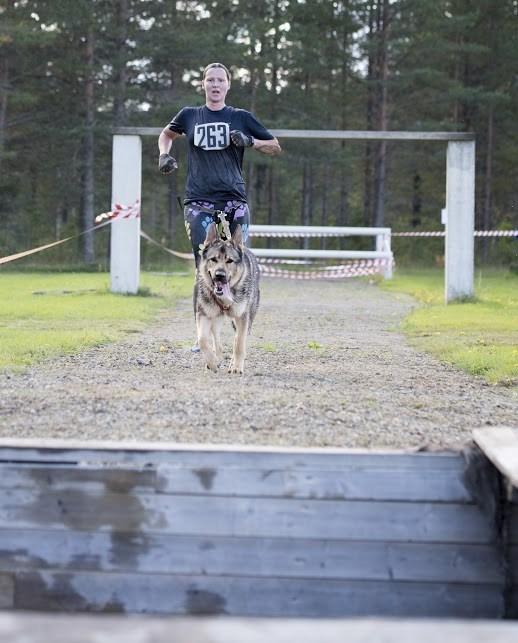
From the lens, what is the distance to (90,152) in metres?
38.1

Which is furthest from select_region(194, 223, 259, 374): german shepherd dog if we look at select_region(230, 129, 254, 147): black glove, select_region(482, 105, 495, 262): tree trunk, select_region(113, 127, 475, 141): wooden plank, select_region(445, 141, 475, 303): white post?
select_region(482, 105, 495, 262): tree trunk

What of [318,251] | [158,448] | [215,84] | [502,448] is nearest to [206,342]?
[215,84]

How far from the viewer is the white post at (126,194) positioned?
1755 cm

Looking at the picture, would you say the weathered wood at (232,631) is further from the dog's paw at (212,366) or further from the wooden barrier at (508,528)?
the dog's paw at (212,366)

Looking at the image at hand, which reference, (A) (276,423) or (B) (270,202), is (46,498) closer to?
(A) (276,423)

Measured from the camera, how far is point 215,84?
8.15 metres

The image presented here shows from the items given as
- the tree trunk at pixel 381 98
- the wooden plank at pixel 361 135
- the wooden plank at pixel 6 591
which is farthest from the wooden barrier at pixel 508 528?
the tree trunk at pixel 381 98

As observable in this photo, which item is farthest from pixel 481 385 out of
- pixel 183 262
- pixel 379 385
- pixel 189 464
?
pixel 183 262

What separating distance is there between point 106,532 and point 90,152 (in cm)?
3516

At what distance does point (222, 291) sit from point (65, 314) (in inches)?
243

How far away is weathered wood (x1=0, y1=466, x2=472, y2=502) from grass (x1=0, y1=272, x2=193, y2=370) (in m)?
3.98

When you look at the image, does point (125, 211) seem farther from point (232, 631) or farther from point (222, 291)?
point (232, 631)

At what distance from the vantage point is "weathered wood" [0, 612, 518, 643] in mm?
1879

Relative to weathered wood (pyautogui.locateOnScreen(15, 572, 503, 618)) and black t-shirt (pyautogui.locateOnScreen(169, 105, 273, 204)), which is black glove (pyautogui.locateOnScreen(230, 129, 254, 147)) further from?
weathered wood (pyautogui.locateOnScreen(15, 572, 503, 618))
